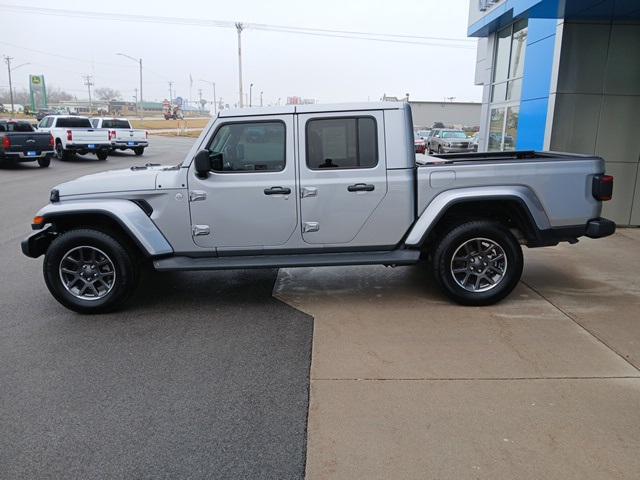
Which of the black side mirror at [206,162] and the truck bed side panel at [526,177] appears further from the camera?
the truck bed side panel at [526,177]

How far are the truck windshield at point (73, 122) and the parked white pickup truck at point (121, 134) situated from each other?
3.92 feet

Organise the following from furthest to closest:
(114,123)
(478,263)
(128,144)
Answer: (114,123), (128,144), (478,263)

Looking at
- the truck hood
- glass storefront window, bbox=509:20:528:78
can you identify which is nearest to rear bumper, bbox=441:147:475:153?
glass storefront window, bbox=509:20:528:78

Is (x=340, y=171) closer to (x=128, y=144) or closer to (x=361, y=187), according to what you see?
(x=361, y=187)

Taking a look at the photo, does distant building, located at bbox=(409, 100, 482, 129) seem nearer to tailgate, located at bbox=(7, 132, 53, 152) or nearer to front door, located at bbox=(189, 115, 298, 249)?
tailgate, located at bbox=(7, 132, 53, 152)

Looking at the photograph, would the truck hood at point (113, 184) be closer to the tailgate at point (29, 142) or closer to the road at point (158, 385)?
the road at point (158, 385)

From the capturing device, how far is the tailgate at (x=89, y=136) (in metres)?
23.2

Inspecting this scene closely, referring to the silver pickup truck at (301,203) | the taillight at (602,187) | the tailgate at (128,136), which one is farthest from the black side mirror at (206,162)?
the tailgate at (128,136)

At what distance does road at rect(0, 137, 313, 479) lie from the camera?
294 cm

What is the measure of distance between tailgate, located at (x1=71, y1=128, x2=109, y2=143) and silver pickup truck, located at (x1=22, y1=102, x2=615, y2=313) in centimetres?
2016

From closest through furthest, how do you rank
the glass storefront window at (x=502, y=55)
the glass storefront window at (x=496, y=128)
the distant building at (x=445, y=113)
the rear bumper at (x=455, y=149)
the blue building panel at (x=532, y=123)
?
the blue building panel at (x=532, y=123) < the glass storefront window at (x=502, y=55) < the glass storefront window at (x=496, y=128) < the rear bumper at (x=455, y=149) < the distant building at (x=445, y=113)

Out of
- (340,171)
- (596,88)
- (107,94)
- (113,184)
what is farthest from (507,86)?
(107,94)

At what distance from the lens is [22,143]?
18906 millimetres

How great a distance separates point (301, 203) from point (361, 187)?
603 millimetres
